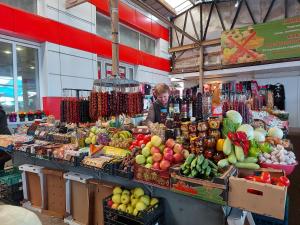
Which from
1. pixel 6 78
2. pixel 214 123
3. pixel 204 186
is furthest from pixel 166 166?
pixel 6 78

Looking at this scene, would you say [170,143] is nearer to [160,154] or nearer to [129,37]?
[160,154]

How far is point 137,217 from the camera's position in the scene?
208 cm

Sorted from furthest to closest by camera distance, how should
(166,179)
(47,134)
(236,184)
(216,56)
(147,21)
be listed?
(216,56) < (147,21) < (47,134) < (166,179) < (236,184)

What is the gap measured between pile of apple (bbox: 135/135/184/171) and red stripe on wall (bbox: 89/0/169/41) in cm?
644

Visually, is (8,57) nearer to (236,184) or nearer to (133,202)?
(133,202)

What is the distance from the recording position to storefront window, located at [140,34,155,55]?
10.5 meters

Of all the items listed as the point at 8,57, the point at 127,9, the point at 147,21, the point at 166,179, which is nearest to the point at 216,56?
the point at 147,21

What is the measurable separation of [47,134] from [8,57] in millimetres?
3140

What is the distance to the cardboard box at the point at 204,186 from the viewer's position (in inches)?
67.8

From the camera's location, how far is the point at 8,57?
5535mm

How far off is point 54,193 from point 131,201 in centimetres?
138

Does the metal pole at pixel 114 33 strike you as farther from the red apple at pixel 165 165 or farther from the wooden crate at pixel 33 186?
the red apple at pixel 165 165

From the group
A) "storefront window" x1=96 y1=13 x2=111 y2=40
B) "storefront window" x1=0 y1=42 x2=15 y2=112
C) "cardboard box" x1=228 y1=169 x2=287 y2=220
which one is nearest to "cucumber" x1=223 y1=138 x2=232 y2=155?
"cardboard box" x1=228 y1=169 x2=287 y2=220

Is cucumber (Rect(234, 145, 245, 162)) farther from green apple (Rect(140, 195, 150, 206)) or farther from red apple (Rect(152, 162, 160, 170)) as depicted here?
green apple (Rect(140, 195, 150, 206))
